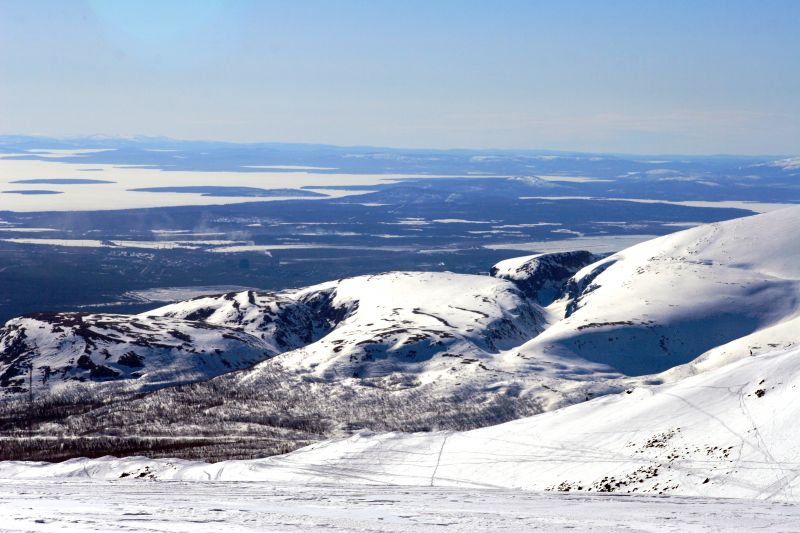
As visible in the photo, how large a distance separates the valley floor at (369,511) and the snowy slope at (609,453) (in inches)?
184

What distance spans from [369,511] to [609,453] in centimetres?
1963

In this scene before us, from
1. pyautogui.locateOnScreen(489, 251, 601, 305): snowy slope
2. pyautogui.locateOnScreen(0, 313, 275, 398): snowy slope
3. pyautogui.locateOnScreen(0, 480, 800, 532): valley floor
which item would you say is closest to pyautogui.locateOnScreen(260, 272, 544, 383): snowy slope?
pyautogui.locateOnScreen(0, 313, 275, 398): snowy slope

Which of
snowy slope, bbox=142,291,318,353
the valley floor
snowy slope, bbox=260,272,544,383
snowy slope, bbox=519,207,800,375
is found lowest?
snowy slope, bbox=142,291,318,353

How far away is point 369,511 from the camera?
36156 millimetres

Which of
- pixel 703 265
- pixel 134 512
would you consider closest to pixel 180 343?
pixel 703 265

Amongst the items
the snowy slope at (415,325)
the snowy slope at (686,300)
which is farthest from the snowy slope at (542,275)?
the snowy slope at (415,325)

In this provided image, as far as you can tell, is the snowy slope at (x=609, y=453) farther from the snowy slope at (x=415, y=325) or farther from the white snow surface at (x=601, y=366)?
the snowy slope at (x=415, y=325)

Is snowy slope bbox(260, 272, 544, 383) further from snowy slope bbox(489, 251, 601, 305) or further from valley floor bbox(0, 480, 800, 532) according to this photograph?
valley floor bbox(0, 480, 800, 532)

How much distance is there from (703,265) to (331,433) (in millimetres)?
91734

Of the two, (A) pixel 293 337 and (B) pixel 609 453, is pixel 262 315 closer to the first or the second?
(A) pixel 293 337

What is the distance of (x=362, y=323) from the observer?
147m

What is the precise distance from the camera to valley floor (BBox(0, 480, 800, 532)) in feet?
105

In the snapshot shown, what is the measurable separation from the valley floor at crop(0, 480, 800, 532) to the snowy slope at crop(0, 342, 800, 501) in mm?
4680

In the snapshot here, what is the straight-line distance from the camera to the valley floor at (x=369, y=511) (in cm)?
3192
